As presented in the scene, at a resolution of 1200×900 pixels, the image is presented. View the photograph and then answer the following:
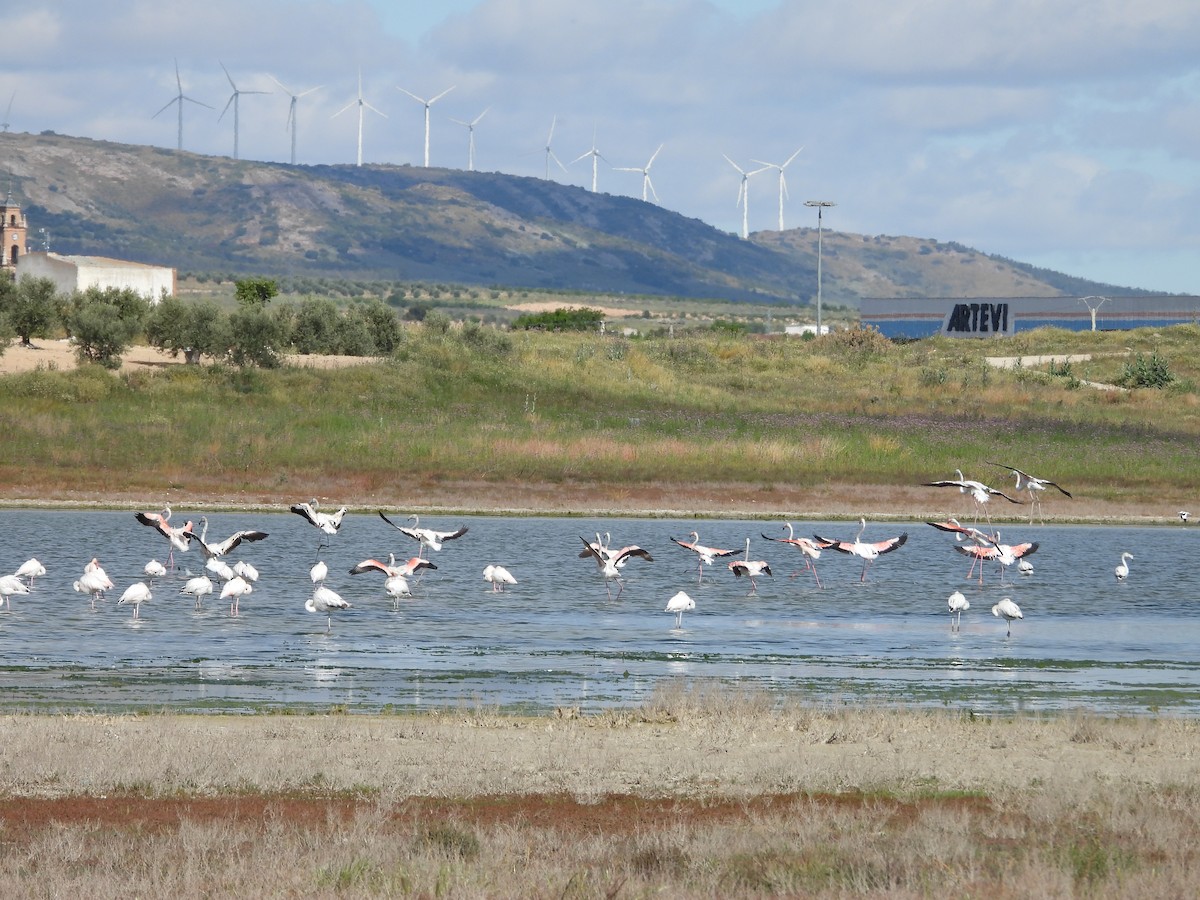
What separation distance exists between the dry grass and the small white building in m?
76.3

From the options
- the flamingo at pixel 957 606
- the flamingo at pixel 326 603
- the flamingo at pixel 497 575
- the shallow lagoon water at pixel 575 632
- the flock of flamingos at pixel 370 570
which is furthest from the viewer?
the flamingo at pixel 497 575

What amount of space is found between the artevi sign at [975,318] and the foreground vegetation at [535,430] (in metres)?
47.8

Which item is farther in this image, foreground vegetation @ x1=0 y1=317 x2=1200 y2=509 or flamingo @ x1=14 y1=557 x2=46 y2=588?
foreground vegetation @ x1=0 y1=317 x2=1200 y2=509

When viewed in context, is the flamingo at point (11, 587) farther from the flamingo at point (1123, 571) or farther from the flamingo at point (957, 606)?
the flamingo at point (1123, 571)

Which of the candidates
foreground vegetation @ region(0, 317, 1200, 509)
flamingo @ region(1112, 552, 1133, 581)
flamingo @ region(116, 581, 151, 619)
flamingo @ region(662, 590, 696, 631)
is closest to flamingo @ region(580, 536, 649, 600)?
flamingo @ region(662, 590, 696, 631)

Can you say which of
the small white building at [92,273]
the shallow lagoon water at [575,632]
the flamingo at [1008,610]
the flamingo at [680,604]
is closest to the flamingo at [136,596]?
the shallow lagoon water at [575,632]

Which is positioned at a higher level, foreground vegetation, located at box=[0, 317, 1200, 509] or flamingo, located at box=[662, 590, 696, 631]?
foreground vegetation, located at box=[0, 317, 1200, 509]

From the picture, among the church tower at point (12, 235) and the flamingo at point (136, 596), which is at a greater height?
the church tower at point (12, 235)

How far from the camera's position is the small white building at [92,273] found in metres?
88.9

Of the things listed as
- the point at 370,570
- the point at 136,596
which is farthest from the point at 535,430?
the point at 136,596

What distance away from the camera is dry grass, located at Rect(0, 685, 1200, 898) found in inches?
373

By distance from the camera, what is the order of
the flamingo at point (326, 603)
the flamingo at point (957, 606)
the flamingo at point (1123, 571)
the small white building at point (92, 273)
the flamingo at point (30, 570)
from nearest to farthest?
1. the flamingo at point (326, 603)
2. the flamingo at point (957, 606)
3. the flamingo at point (30, 570)
4. the flamingo at point (1123, 571)
5. the small white building at point (92, 273)

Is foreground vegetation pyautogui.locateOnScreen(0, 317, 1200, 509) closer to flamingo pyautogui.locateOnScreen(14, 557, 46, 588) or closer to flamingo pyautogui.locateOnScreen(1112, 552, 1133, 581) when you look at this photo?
flamingo pyautogui.locateOnScreen(1112, 552, 1133, 581)

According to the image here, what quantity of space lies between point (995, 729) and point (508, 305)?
161m
